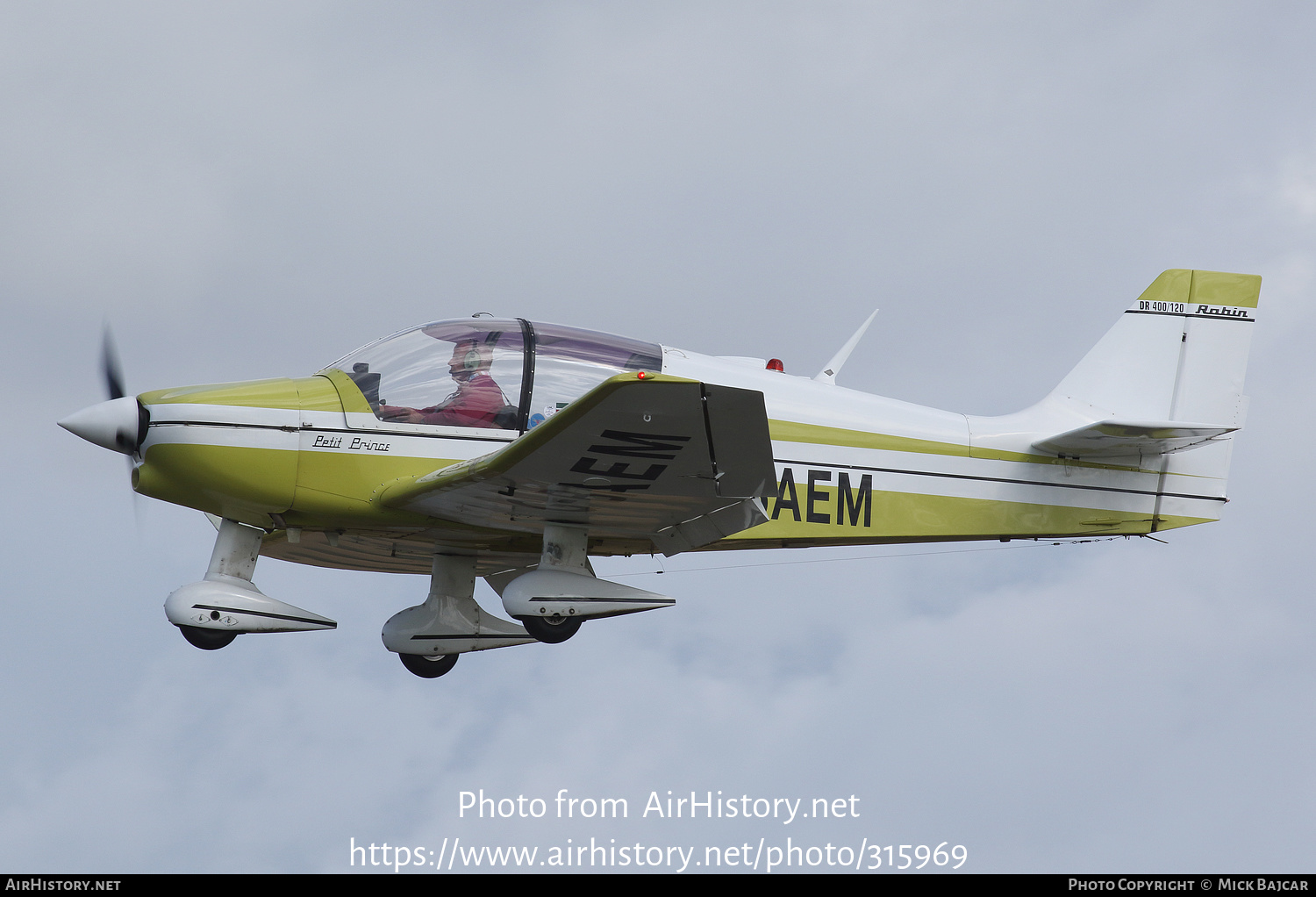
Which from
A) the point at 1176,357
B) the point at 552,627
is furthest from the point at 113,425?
the point at 1176,357

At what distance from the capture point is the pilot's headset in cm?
977

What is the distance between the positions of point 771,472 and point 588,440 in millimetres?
1238

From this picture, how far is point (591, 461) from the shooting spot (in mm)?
8414

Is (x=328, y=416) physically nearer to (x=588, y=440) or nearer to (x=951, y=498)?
(x=588, y=440)

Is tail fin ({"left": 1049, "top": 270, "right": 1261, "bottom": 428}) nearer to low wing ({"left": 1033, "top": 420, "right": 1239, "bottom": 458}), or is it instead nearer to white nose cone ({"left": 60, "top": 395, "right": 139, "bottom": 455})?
low wing ({"left": 1033, "top": 420, "right": 1239, "bottom": 458})

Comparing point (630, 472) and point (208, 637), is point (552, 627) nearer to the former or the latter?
point (630, 472)

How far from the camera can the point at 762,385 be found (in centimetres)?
1049

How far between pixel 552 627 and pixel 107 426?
354 centimetres

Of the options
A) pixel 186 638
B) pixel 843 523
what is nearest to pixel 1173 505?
pixel 843 523

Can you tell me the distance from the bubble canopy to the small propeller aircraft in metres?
0.02

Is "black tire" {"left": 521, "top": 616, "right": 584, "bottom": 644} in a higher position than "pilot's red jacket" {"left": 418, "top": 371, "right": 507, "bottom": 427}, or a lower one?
lower

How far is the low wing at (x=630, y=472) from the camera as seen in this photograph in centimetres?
767

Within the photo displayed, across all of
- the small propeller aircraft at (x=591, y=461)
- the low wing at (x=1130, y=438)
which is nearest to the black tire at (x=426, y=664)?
the small propeller aircraft at (x=591, y=461)

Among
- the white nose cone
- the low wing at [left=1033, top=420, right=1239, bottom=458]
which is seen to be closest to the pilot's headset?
the white nose cone
